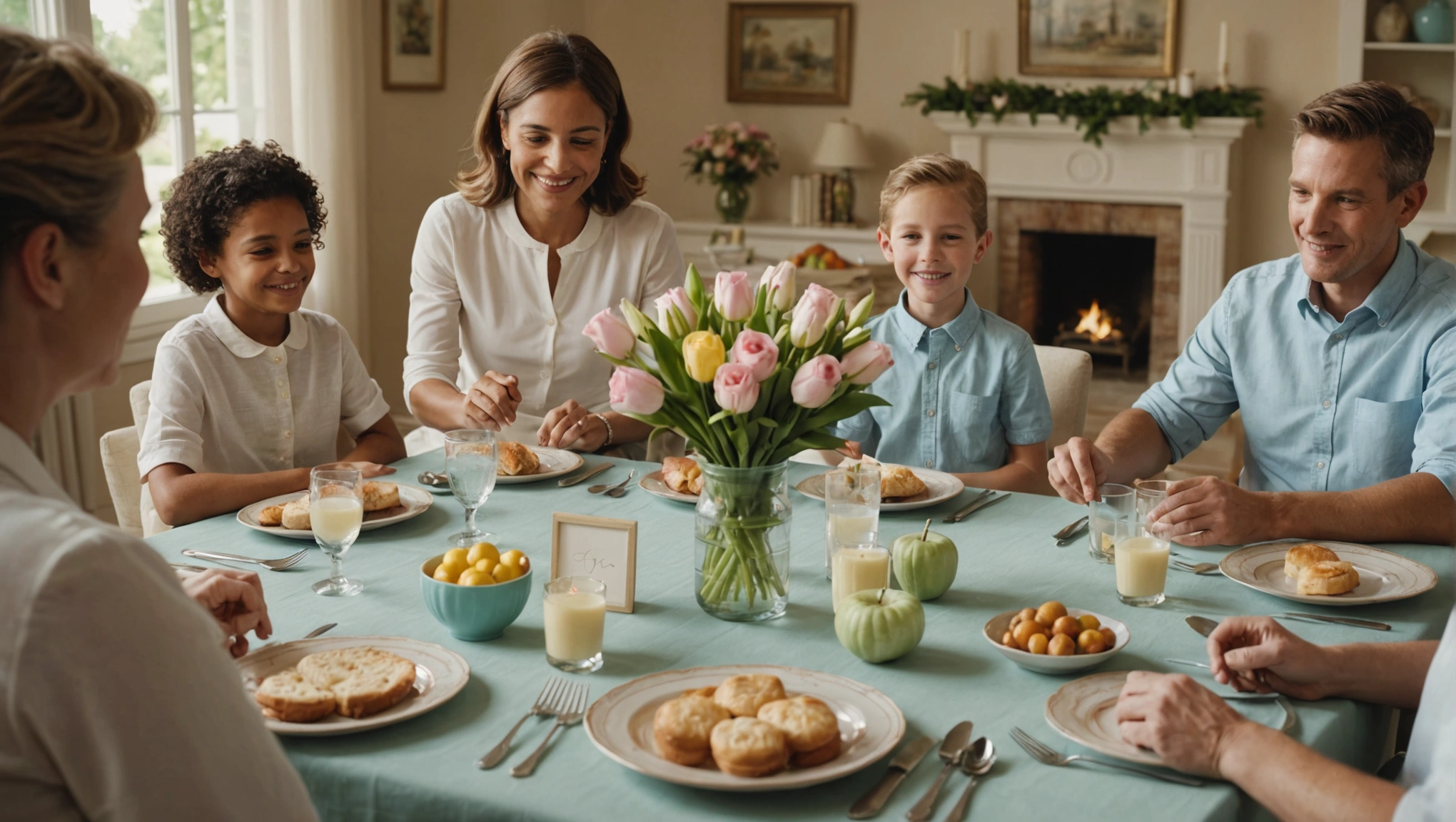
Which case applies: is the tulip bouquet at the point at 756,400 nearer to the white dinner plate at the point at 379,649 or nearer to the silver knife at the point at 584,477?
the white dinner plate at the point at 379,649

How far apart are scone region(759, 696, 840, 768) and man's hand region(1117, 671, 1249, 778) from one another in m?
0.29

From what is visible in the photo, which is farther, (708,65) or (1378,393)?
(708,65)

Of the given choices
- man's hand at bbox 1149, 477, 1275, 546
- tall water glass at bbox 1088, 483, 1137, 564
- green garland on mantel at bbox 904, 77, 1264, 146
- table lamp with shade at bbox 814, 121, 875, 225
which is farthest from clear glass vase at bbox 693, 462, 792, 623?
table lamp with shade at bbox 814, 121, 875, 225

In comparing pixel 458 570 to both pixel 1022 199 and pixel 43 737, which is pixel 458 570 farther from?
pixel 1022 199

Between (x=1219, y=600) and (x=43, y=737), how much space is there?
1328 mm

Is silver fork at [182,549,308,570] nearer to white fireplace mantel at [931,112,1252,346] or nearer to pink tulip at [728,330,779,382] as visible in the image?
pink tulip at [728,330,779,382]

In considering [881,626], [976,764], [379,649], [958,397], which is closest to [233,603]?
[379,649]

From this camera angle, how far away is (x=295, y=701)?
127 centimetres

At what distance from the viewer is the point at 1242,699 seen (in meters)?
1.35

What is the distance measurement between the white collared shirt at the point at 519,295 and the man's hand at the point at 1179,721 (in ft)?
5.69

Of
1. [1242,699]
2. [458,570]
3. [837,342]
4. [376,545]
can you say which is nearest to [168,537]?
[376,545]

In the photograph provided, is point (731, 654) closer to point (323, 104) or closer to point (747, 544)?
point (747, 544)

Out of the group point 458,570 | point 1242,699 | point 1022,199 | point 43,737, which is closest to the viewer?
point 43,737

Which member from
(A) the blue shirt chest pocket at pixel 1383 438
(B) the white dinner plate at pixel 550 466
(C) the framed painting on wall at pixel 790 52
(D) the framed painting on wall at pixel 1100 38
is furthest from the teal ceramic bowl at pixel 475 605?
(C) the framed painting on wall at pixel 790 52
